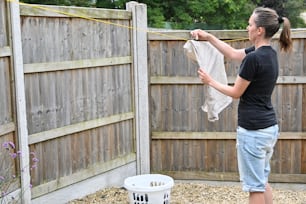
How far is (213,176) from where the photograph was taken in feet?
16.0

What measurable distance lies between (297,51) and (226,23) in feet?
41.9

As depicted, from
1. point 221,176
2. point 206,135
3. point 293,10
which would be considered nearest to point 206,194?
point 221,176

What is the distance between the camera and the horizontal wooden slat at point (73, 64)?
367cm

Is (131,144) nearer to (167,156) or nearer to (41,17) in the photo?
(167,156)

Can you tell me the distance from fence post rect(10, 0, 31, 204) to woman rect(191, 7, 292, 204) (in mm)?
1436

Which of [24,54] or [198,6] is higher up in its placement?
[198,6]

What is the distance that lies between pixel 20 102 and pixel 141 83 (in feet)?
5.00

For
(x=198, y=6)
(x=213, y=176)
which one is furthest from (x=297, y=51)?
(x=198, y=6)

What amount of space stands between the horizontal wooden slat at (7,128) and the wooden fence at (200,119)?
1.72m

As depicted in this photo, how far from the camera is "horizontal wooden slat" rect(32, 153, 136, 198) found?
3812 mm

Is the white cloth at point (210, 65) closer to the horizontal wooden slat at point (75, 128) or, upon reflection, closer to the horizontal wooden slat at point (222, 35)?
the horizontal wooden slat at point (222, 35)

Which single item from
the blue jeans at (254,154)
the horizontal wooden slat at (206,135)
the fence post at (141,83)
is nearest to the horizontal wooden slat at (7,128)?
the fence post at (141,83)

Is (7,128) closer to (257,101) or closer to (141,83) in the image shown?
(141,83)

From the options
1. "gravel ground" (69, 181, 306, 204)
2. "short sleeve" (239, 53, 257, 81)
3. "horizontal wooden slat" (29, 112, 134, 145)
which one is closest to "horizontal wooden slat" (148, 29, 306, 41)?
"horizontal wooden slat" (29, 112, 134, 145)
